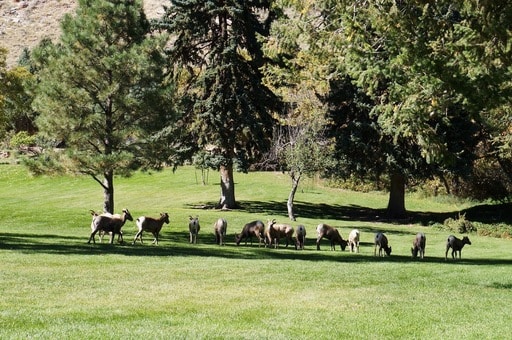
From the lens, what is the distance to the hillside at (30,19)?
470 ft

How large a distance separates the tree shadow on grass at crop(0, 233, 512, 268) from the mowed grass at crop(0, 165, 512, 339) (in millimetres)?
43

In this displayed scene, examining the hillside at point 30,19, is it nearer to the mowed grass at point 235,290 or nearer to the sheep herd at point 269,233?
the sheep herd at point 269,233

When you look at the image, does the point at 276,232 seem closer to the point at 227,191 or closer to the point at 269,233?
the point at 269,233

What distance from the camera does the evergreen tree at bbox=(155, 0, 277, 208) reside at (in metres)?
40.2

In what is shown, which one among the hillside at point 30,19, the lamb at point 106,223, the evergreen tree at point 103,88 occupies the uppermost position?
the hillside at point 30,19

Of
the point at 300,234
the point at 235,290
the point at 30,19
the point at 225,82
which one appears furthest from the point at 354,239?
the point at 30,19

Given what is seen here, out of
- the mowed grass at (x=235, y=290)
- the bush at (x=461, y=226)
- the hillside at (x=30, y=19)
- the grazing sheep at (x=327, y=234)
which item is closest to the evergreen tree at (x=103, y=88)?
the mowed grass at (x=235, y=290)

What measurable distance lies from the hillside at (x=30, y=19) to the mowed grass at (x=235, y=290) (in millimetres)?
123422

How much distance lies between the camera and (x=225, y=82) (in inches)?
1620

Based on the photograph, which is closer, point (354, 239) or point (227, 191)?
point (354, 239)

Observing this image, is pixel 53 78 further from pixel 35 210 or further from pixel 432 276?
pixel 432 276

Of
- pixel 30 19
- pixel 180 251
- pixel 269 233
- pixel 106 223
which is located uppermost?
pixel 30 19

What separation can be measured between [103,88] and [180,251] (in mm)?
9929

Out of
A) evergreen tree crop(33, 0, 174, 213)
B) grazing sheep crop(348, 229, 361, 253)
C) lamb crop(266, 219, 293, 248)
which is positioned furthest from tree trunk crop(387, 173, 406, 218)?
evergreen tree crop(33, 0, 174, 213)
